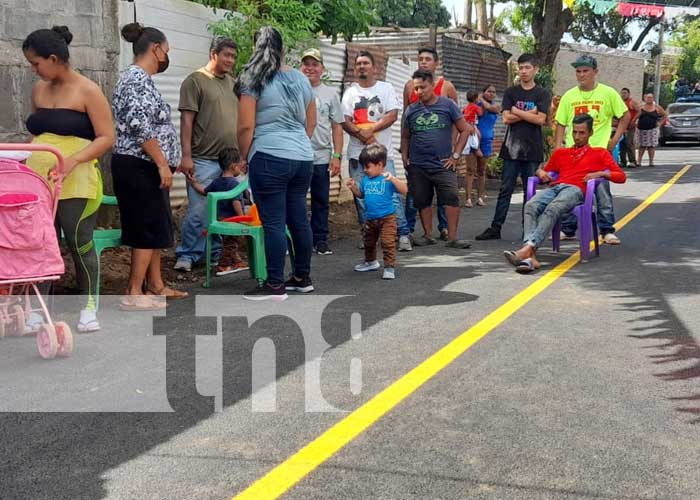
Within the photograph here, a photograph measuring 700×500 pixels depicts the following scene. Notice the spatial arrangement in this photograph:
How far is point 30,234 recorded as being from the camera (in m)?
4.94

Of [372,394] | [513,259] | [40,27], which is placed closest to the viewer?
[372,394]

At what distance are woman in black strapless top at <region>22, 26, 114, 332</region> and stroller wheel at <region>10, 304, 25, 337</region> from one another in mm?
357

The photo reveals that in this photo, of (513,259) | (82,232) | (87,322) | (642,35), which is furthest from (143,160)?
(642,35)

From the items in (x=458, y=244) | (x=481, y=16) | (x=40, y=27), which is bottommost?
(x=458, y=244)

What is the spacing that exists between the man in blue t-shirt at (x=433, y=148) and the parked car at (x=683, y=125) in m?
27.0

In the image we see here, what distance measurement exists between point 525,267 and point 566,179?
1.37 meters

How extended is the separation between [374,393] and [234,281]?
3.45 metres

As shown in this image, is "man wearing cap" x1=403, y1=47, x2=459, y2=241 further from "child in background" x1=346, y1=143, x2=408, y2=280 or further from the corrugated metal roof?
the corrugated metal roof

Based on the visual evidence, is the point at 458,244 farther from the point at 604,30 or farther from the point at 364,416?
the point at 604,30

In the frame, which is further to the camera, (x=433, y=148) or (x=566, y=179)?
(x=433, y=148)

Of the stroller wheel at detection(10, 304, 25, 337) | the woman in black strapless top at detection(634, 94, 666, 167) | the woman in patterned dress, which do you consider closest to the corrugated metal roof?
the woman in black strapless top at detection(634, 94, 666, 167)

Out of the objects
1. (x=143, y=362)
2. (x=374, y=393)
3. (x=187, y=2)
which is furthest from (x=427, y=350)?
(x=187, y=2)

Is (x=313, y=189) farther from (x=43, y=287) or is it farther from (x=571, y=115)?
(x=43, y=287)

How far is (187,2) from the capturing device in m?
9.68
